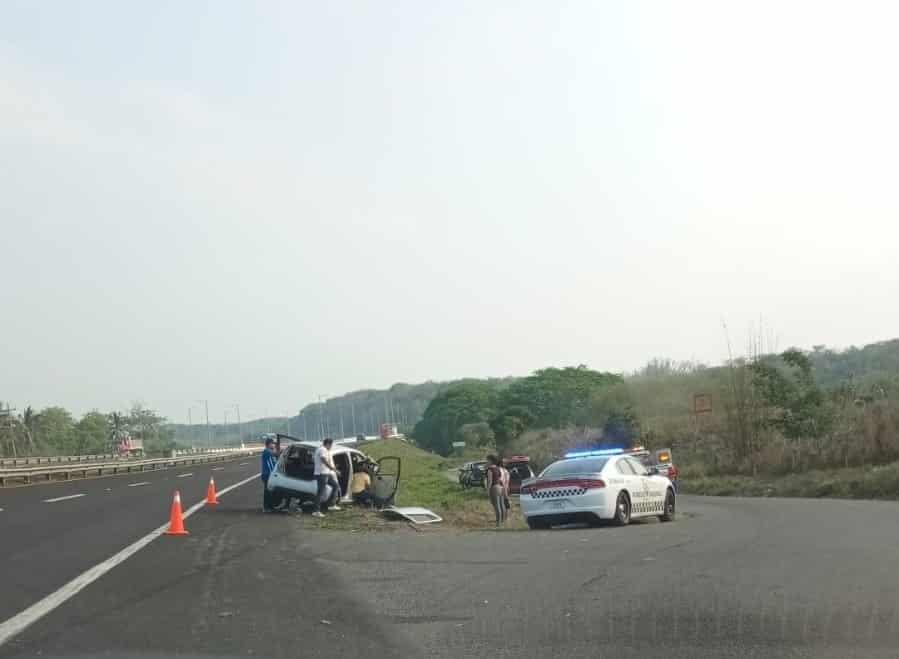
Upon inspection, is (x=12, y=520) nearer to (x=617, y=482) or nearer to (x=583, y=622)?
(x=617, y=482)

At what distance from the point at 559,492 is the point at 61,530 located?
874cm

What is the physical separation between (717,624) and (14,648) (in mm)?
5458

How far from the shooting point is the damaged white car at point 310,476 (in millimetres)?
21781

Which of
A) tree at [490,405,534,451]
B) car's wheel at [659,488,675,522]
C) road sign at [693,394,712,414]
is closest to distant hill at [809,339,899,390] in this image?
road sign at [693,394,712,414]

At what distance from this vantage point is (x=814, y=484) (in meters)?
31.7

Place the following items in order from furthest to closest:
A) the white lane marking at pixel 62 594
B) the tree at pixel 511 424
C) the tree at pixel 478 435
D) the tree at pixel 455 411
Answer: the tree at pixel 455 411
the tree at pixel 478 435
the tree at pixel 511 424
the white lane marking at pixel 62 594

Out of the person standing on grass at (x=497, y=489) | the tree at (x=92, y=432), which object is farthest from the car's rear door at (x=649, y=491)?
the tree at (x=92, y=432)

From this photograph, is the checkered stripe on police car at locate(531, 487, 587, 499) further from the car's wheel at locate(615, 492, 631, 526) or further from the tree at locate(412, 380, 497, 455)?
the tree at locate(412, 380, 497, 455)

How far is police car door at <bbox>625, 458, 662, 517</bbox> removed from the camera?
66.1 ft

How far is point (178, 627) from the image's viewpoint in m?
8.62

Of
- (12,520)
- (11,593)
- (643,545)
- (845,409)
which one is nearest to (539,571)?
(643,545)

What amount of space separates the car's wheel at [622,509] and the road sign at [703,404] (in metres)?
31.7

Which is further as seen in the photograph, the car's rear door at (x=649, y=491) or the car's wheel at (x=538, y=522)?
the car's rear door at (x=649, y=491)

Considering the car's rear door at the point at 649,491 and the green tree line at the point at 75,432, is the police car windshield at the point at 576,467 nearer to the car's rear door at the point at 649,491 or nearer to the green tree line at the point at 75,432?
the car's rear door at the point at 649,491
